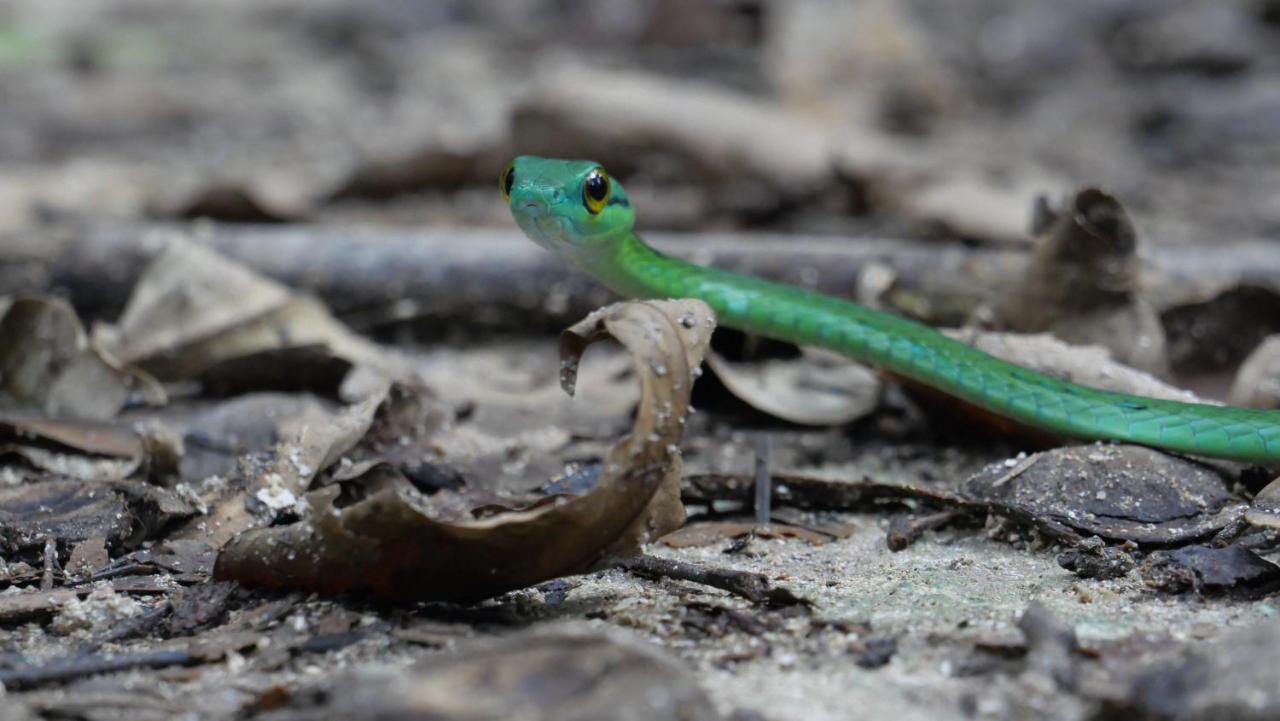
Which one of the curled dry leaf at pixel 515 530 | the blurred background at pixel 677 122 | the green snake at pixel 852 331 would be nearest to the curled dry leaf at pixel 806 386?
the blurred background at pixel 677 122

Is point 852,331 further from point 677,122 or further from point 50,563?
point 677,122

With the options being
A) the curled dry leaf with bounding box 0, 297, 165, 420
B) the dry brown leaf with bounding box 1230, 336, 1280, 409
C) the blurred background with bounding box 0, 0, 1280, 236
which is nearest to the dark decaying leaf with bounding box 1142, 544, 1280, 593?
the dry brown leaf with bounding box 1230, 336, 1280, 409

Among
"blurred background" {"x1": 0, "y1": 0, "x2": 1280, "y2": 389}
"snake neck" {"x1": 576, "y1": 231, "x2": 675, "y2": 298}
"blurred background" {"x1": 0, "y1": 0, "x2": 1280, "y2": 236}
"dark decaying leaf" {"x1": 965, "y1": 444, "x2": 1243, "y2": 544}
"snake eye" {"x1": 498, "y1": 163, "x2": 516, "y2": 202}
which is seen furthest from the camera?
"blurred background" {"x1": 0, "y1": 0, "x2": 1280, "y2": 236}

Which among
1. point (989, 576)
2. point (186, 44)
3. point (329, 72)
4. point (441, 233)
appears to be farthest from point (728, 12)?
point (989, 576)

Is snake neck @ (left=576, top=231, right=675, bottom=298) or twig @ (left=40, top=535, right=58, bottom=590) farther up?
snake neck @ (left=576, top=231, right=675, bottom=298)

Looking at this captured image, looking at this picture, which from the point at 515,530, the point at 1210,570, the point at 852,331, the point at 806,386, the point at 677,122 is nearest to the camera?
the point at 515,530

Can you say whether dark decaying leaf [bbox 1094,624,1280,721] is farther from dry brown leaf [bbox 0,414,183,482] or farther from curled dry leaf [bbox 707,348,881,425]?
dry brown leaf [bbox 0,414,183,482]

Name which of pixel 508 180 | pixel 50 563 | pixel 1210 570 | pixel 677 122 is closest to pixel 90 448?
pixel 50 563
